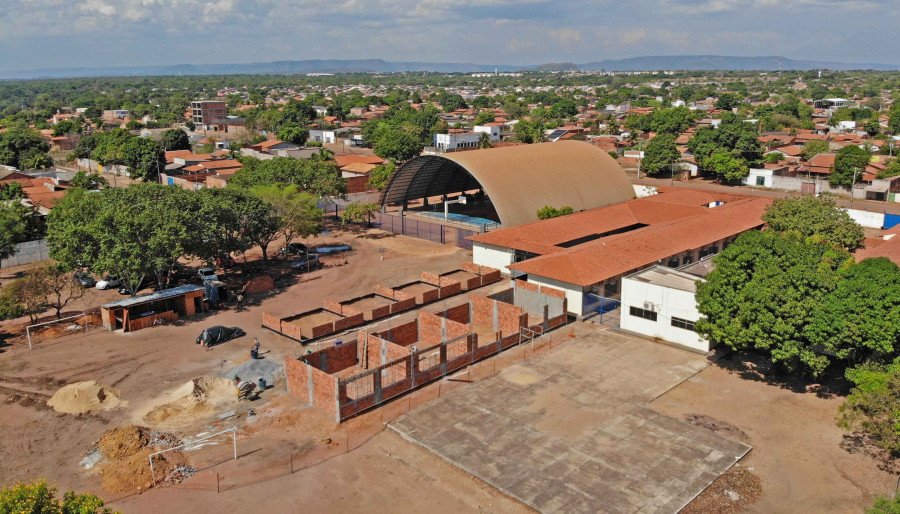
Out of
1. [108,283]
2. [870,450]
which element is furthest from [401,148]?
[870,450]

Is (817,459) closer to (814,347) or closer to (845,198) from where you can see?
(814,347)

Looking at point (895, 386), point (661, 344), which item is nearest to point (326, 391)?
point (661, 344)

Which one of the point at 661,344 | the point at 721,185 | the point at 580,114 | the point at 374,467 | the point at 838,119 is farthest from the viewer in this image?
the point at 580,114

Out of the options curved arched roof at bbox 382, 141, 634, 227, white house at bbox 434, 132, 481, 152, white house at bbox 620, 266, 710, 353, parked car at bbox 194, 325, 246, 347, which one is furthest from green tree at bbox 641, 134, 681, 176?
parked car at bbox 194, 325, 246, 347

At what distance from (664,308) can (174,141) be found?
94030 millimetres

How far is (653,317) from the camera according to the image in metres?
34.4

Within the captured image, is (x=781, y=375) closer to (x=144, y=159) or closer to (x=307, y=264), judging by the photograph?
(x=307, y=264)

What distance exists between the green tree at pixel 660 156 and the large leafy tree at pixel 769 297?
2262 inches

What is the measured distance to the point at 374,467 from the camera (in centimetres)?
2316

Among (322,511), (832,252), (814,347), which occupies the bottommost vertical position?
(322,511)

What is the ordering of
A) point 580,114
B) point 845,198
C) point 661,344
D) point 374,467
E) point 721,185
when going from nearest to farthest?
1. point 374,467
2. point 661,344
3. point 845,198
4. point 721,185
5. point 580,114

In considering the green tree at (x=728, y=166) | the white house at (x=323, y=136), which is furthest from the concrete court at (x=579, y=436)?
the white house at (x=323, y=136)

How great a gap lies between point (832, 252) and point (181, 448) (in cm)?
3302

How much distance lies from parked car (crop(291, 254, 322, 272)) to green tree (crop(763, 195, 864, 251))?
3340 centimetres
